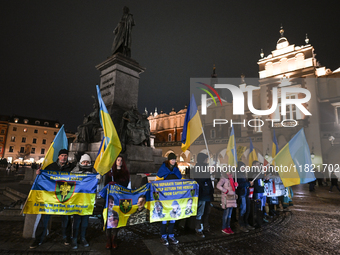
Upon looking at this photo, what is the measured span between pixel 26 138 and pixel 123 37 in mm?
57158

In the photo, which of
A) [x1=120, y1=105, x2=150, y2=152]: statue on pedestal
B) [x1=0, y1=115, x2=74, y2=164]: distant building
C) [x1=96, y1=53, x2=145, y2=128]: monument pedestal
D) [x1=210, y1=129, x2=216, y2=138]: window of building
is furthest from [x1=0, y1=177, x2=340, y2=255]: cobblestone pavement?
[x1=0, y1=115, x2=74, y2=164]: distant building

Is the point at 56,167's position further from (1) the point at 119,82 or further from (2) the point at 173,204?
(1) the point at 119,82

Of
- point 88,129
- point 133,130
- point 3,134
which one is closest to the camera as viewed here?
point 133,130

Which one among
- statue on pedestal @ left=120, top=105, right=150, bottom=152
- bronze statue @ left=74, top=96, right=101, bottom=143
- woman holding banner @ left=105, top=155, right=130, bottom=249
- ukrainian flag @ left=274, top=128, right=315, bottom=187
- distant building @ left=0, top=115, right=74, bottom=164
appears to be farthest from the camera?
distant building @ left=0, top=115, right=74, bottom=164

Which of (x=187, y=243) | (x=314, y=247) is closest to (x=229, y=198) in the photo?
(x=187, y=243)

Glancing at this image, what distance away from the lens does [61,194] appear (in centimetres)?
367

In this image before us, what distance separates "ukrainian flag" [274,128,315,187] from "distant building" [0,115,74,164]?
57.6 metres

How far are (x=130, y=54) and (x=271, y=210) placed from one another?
9.25 metres

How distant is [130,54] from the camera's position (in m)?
10.9

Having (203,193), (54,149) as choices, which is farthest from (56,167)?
(203,193)

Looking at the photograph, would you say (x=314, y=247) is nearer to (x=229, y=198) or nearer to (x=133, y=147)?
(x=229, y=198)

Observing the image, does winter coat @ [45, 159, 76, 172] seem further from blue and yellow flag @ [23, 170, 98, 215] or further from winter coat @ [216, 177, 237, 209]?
winter coat @ [216, 177, 237, 209]

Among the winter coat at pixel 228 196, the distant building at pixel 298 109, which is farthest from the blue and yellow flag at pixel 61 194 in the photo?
the distant building at pixel 298 109

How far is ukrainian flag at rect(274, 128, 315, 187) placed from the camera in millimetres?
4980
